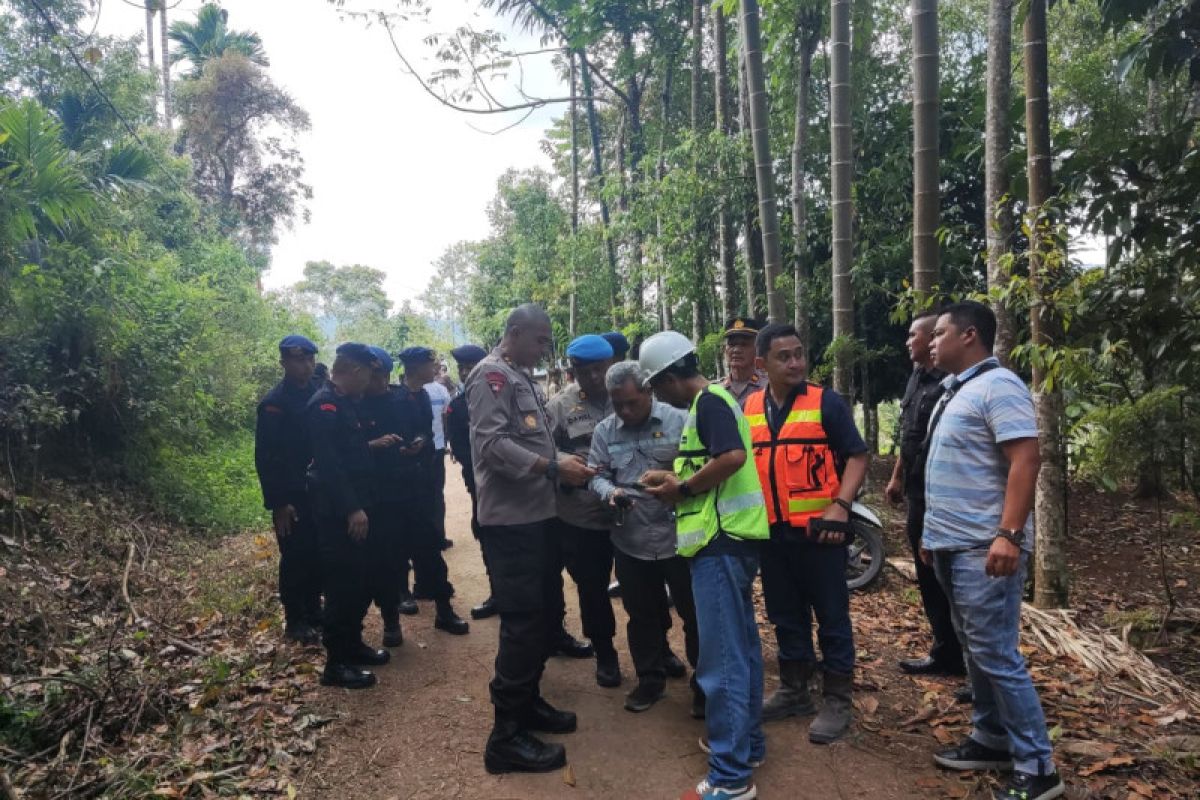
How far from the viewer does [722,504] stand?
3.02 meters

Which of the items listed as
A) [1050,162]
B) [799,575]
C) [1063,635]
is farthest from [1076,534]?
[799,575]

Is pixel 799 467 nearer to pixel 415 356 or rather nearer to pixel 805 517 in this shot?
pixel 805 517

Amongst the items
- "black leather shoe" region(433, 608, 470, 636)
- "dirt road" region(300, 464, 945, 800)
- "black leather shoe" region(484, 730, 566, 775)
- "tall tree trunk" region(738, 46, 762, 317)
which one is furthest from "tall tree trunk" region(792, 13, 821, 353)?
"black leather shoe" region(484, 730, 566, 775)

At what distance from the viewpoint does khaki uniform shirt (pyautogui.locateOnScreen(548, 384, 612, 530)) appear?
13.5ft

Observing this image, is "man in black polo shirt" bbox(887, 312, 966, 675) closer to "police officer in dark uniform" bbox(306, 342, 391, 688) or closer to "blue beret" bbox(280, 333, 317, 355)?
"police officer in dark uniform" bbox(306, 342, 391, 688)

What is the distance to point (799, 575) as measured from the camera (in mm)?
3648

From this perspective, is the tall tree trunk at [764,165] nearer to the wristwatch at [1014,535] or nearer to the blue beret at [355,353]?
the blue beret at [355,353]

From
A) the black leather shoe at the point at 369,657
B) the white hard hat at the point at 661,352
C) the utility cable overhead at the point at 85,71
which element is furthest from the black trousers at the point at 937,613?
the utility cable overhead at the point at 85,71

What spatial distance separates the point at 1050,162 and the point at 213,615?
21.3 ft

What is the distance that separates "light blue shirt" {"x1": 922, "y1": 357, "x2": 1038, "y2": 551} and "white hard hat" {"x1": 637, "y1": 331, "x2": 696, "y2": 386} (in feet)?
3.72

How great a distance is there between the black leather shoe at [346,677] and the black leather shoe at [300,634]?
2.55 feet

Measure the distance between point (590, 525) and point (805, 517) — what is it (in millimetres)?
1230

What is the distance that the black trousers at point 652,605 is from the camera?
12.3 ft

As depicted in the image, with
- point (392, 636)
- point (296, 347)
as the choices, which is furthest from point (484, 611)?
point (296, 347)
